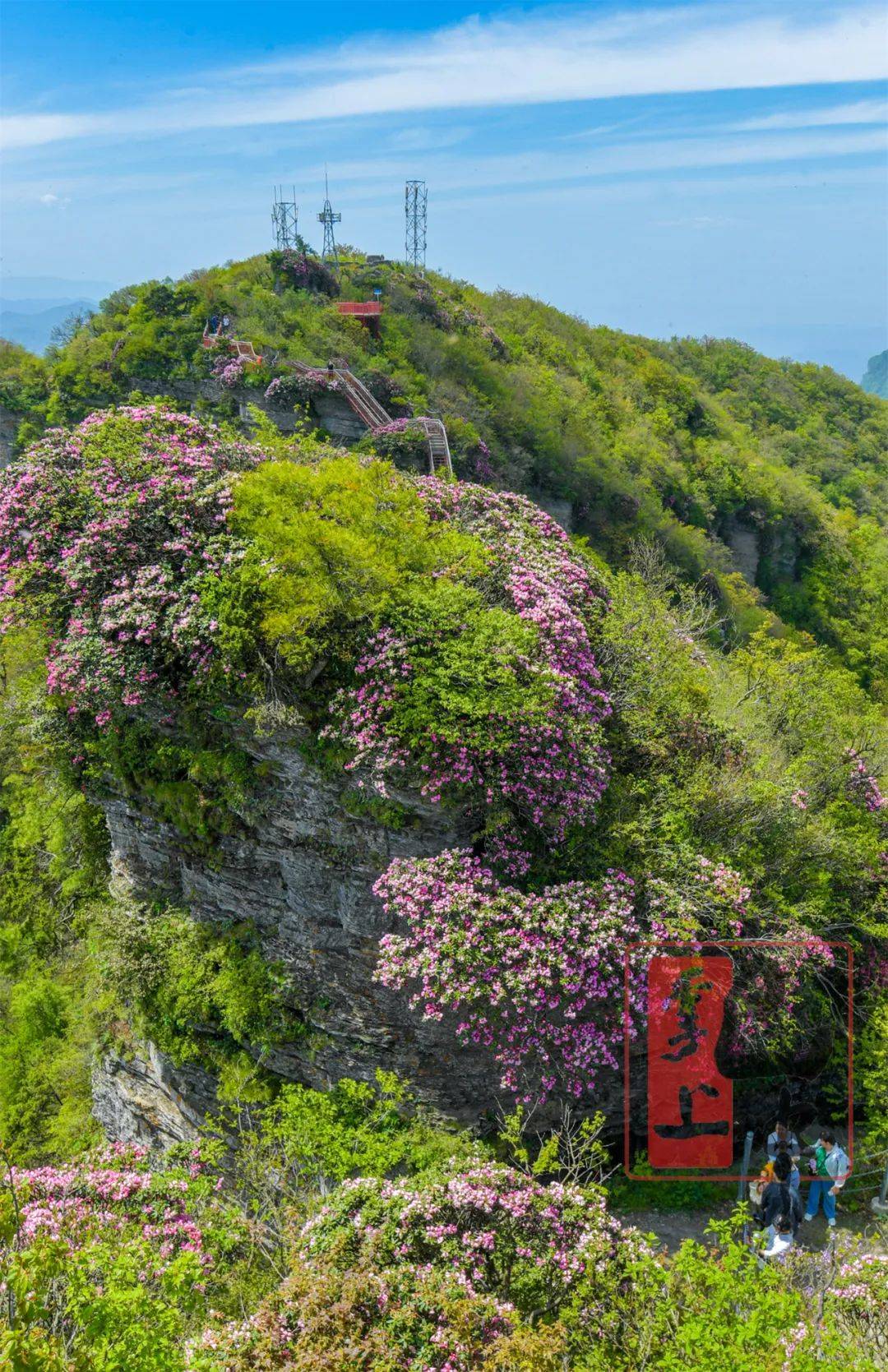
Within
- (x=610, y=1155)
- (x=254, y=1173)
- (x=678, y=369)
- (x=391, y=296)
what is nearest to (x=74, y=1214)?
(x=254, y=1173)

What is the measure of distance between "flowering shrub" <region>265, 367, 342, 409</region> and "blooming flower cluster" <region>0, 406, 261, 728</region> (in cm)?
1948

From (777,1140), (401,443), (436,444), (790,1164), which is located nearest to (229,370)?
(401,443)

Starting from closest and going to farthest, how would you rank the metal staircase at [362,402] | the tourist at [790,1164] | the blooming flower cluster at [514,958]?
the blooming flower cluster at [514,958], the tourist at [790,1164], the metal staircase at [362,402]

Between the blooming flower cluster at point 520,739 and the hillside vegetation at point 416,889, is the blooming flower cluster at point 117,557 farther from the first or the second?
the blooming flower cluster at point 520,739

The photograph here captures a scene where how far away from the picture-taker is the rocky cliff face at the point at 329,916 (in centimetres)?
1381

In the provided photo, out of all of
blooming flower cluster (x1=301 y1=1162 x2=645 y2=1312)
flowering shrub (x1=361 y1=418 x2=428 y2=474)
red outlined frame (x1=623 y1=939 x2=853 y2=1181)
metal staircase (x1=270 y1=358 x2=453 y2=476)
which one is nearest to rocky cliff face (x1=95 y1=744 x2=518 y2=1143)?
red outlined frame (x1=623 y1=939 x2=853 y2=1181)

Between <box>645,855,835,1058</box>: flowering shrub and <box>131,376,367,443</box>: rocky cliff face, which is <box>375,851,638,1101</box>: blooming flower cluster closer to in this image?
<box>645,855,835,1058</box>: flowering shrub

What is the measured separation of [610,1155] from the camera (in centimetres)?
1527

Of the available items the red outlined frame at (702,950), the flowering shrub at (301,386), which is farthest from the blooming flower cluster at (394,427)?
the red outlined frame at (702,950)

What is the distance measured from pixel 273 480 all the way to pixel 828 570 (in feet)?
156

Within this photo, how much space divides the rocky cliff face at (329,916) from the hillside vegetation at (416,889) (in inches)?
11.9

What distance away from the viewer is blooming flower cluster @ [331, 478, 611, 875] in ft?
41.5

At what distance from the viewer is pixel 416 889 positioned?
1268 centimetres

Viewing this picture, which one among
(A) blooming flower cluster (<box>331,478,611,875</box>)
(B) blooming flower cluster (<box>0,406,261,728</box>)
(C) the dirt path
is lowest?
(C) the dirt path
